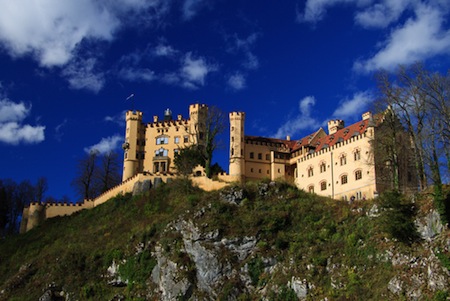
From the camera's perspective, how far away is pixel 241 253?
49.8 meters

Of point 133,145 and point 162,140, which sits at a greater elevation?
point 162,140

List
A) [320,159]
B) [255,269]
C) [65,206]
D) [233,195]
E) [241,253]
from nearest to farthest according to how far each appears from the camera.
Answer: [255,269]
[241,253]
[233,195]
[320,159]
[65,206]

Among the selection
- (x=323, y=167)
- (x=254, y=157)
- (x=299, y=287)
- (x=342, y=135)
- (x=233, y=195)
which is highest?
(x=342, y=135)

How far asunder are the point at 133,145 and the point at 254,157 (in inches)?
625

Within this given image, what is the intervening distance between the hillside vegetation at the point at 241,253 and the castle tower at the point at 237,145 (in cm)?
791

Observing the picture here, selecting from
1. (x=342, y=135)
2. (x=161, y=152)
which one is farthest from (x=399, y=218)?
(x=161, y=152)

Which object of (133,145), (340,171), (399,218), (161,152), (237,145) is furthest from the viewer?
(133,145)

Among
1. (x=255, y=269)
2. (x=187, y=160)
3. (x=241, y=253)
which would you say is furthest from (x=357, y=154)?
(x=255, y=269)

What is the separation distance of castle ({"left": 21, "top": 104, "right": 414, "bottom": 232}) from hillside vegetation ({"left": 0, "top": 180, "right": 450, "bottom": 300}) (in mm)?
7529

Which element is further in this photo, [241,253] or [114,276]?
[114,276]

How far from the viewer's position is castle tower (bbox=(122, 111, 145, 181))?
7306 centimetres

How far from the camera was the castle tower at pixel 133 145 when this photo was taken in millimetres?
73062

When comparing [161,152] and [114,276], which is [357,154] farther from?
[114,276]

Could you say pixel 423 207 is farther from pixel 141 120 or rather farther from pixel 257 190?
pixel 141 120
